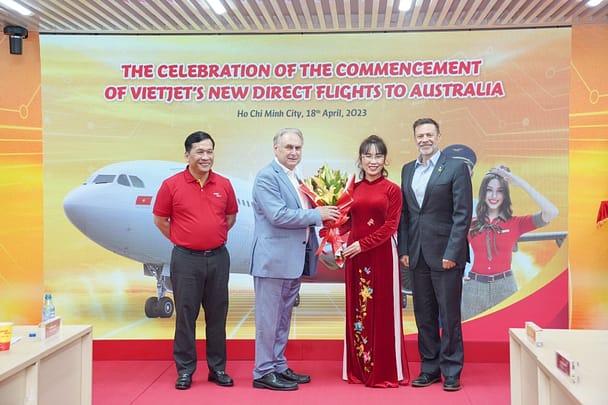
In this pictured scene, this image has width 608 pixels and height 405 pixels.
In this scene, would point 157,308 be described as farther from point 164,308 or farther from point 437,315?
point 437,315

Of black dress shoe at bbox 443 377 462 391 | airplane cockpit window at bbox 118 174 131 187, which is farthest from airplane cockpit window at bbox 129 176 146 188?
black dress shoe at bbox 443 377 462 391

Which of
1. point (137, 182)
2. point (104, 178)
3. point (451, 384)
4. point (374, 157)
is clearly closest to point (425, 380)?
point (451, 384)

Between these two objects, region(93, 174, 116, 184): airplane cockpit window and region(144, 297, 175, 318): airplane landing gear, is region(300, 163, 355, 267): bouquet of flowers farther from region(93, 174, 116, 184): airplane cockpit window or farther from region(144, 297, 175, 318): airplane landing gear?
region(93, 174, 116, 184): airplane cockpit window

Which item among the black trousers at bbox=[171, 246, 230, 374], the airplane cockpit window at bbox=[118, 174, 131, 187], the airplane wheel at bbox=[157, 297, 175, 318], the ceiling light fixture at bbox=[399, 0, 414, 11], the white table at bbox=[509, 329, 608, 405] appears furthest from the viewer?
the airplane wheel at bbox=[157, 297, 175, 318]

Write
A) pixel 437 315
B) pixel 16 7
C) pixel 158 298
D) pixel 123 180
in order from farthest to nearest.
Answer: pixel 158 298
pixel 123 180
pixel 16 7
pixel 437 315

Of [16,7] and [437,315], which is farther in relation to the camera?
[16,7]

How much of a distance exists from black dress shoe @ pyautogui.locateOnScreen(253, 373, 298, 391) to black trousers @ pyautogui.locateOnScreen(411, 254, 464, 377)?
957mm

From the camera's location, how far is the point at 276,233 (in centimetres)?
446

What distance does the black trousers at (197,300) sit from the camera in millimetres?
4469

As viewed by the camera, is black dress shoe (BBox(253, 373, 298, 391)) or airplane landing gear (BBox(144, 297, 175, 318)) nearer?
black dress shoe (BBox(253, 373, 298, 391))

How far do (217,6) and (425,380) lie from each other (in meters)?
3.09

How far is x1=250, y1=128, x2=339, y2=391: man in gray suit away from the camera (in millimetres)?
4434

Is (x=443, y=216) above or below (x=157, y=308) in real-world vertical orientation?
above

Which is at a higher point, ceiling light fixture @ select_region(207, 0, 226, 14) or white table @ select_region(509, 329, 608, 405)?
ceiling light fixture @ select_region(207, 0, 226, 14)
